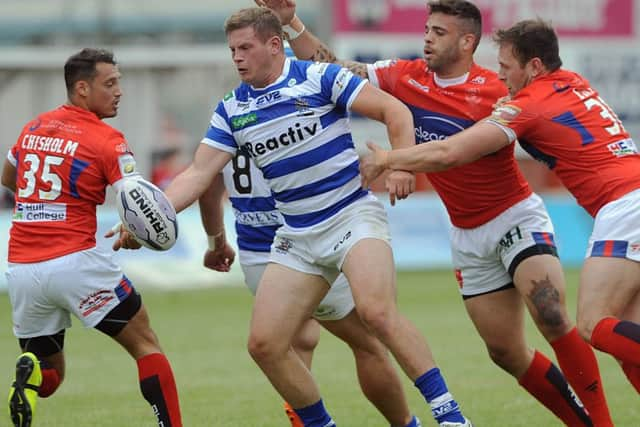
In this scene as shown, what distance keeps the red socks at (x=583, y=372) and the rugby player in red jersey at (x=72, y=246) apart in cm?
232

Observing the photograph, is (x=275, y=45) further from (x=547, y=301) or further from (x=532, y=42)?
(x=547, y=301)

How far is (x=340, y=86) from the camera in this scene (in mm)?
7113

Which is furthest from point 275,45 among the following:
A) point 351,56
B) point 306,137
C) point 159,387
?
point 351,56

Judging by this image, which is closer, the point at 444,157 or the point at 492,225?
the point at 444,157

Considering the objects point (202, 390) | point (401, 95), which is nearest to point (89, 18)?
point (202, 390)

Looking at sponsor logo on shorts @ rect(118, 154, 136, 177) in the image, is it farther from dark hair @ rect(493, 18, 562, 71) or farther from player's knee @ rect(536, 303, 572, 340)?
player's knee @ rect(536, 303, 572, 340)

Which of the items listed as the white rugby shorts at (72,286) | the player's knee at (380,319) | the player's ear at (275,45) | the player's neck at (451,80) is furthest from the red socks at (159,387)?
the player's neck at (451,80)

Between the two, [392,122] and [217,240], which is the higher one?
[392,122]

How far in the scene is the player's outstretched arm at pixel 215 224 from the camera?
27.0ft

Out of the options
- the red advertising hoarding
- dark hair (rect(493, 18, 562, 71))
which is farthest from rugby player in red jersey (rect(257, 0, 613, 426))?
the red advertising hoarding

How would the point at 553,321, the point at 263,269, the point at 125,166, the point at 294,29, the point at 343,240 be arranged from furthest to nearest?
the point at 263,269, the point at 294,29, the point at 553,321, the point at 125,166, the point at 343,240

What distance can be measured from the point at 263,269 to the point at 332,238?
1.18 m

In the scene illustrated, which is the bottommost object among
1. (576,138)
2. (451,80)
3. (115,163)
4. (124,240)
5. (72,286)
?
(72,286)

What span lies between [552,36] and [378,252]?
1616 mm
